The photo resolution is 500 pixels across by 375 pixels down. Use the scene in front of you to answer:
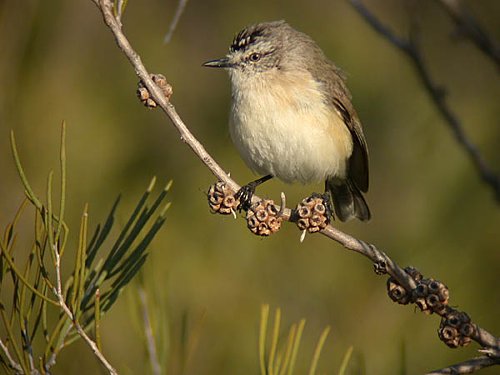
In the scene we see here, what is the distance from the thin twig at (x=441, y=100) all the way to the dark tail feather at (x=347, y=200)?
1.19 m

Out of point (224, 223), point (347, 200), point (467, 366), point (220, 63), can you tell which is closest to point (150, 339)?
point (467, 366)

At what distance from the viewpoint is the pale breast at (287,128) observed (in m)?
2.98

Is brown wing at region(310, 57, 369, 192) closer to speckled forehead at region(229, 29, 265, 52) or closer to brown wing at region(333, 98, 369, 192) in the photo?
brown wing at region(333, 98, 369, 192)

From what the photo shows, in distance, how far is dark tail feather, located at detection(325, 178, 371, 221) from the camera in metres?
3.24

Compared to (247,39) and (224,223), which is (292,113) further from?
(224,223)

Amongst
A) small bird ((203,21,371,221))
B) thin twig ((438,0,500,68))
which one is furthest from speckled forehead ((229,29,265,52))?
thin twig ((438,0,500,68))

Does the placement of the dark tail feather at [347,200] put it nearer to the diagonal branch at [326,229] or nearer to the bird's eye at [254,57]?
the bird's eye at [254,57]

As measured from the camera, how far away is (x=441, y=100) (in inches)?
77.6

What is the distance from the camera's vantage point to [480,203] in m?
2.33

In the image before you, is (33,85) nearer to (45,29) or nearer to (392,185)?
(45,29)

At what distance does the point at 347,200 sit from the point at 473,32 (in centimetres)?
199

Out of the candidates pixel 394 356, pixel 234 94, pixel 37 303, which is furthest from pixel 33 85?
pixel 394 356

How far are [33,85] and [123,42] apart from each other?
0.78m

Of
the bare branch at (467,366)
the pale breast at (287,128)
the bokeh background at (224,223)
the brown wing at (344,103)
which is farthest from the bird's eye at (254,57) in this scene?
the bare branch at (467,366)
